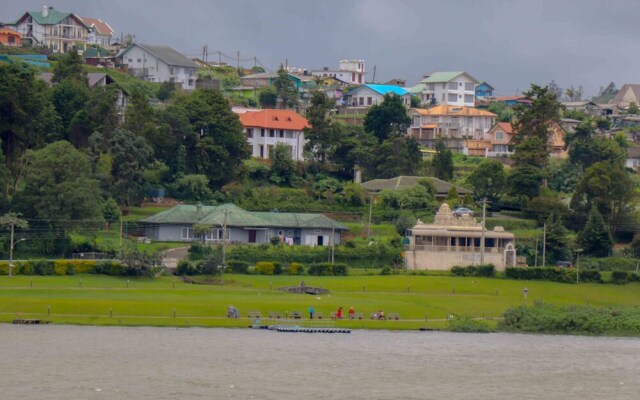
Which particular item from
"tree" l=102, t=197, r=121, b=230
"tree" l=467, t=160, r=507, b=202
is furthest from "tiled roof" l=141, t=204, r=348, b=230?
"tree" l=467, t=160, r=507, b=202

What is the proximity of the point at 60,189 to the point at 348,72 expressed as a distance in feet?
333

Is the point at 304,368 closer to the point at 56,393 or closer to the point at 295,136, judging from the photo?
the point at 56,393

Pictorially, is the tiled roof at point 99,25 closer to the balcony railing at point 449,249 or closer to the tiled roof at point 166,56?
the tiled roof at point 166,56

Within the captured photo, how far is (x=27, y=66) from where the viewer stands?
134 metres

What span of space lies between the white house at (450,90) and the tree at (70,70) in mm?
53107

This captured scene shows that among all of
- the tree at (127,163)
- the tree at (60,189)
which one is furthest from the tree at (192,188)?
the tree at (60,189)

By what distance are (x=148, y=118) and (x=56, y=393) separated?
6145cm

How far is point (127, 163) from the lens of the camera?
350 feet

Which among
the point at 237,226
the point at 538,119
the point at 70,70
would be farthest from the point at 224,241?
the point at 538,119

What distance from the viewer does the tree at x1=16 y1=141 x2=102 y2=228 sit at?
9400 cm

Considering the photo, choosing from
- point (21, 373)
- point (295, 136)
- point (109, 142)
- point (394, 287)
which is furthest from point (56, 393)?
point (295, 136)

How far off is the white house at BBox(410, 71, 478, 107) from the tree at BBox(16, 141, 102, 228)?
80.0 meters

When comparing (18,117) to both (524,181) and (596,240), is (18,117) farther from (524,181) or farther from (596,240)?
(596,240)

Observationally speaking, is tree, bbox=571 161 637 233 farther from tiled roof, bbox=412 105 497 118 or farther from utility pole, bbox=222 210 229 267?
tiled roof, bbox=412 105 497 118
